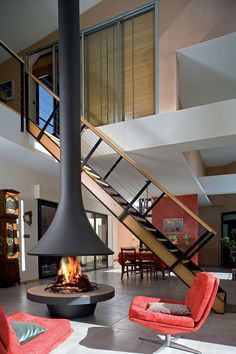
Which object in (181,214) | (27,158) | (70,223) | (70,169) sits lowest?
(181,214)

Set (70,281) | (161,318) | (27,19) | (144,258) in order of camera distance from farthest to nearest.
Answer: (144,258)
(27,19)
(70,281)
(161,318)

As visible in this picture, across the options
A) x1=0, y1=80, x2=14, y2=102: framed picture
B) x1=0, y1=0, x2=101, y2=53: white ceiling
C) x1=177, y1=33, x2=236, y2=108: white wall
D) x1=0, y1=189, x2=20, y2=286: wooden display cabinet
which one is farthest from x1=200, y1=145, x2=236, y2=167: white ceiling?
x1=0, y1=189, x2=20, y2=286: wooden display cabinet

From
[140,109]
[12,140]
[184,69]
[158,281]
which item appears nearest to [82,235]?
[12,140]

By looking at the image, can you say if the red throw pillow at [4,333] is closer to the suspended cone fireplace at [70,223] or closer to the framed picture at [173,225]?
the suspended cone fireplace at [70,223]

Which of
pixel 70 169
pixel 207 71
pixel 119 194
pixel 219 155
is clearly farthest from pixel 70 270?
pixel 219 155

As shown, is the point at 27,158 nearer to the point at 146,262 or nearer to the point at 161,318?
the point at 146,262

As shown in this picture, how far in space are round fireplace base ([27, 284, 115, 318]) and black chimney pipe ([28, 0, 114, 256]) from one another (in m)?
0.62

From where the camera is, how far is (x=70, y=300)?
4.52m

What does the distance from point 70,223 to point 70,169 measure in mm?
816

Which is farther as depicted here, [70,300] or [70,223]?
[70,223]

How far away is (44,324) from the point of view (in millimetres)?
3133

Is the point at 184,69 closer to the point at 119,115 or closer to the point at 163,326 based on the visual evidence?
the point at 119,115

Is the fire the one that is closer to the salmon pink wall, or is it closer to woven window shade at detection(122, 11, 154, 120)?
woven window shade at detection(122, 11, 154, 120)

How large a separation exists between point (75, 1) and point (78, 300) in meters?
4.54
